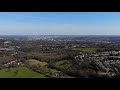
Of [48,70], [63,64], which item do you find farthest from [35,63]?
[63,64]

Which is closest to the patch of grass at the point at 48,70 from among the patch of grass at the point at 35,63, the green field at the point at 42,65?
the green field at the point at 42,65

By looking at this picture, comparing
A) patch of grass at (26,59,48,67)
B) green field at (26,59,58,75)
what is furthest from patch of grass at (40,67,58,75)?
patch of grass at (26,59,48,67)

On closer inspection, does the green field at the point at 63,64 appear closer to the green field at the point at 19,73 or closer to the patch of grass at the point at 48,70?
the patch of grass at the point at 48,70

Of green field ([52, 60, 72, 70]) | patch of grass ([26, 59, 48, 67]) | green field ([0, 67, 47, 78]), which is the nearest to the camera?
green field ([0, 67, 47, 78])

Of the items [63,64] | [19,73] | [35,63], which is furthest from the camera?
[35,63]

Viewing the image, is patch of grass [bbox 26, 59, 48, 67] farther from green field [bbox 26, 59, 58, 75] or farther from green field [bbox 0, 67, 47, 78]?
green field [bbox 0, 67, 47, 78]

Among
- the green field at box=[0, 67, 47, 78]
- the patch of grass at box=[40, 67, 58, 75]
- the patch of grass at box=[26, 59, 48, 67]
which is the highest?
the patch of grass at box=[26, 59, 48, 67]

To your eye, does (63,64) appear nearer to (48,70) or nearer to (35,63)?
(48,70)

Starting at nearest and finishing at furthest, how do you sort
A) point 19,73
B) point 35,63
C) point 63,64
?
1. point 19,73
2. point 63,64
3. point 35,63
